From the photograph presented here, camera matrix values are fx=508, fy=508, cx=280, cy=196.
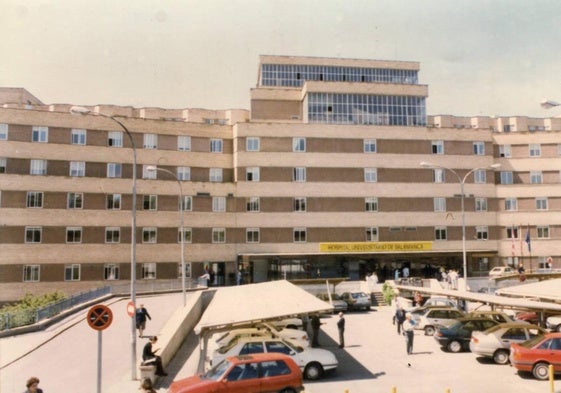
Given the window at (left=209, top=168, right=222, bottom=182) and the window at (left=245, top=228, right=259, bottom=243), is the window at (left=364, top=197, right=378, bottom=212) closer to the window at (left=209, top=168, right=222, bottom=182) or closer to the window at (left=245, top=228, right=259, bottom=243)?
the window at (left=245, top=228, right=259, bottom=243)

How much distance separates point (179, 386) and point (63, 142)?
41.0 metres

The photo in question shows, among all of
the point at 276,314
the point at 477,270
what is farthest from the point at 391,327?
the point at 477,270

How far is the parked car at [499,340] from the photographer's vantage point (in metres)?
20.9

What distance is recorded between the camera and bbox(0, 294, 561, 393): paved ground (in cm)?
1764

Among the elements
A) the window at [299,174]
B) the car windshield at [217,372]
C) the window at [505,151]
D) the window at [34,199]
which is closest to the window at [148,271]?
the window at [34,199]

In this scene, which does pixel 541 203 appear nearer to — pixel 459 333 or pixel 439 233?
pixel 439 233

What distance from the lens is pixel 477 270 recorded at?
56281 millimetres

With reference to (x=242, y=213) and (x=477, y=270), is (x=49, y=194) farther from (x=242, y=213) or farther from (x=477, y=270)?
(x=477, y=270)

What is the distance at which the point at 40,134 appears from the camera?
49.4m

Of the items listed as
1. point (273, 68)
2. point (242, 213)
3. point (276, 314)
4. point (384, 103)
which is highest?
point (273, 68)

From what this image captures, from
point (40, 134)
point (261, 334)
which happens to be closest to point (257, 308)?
point (261, 334)

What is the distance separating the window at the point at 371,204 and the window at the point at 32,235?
32.4 m

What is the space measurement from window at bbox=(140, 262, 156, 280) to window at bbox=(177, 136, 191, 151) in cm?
1234

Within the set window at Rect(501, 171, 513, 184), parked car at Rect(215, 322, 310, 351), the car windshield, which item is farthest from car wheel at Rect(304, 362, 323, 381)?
window at Rect(501, 171, 513, 184)
